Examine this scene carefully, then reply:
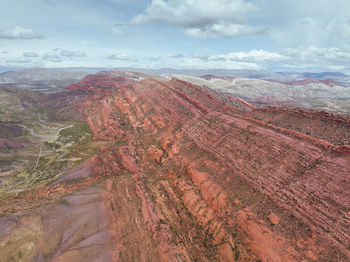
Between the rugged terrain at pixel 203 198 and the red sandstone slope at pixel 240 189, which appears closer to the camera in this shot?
the red sandstone slope at pixel 240 189

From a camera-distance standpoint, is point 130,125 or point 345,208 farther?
point 130,125

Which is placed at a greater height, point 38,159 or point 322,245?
point 322,245

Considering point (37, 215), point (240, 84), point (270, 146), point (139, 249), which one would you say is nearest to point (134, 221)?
point (139, 249)

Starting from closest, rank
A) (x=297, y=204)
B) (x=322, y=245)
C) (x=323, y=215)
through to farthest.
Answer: (x=322, y=245) → (x=323, y=215) → (x=297, y=204)

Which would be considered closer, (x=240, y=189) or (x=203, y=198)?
(x=240, y=189)

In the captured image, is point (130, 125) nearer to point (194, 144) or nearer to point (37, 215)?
point (194, 144)

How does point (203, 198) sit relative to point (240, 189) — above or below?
below

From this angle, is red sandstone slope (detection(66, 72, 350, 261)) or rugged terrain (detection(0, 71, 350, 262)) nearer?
red sandstone slope (detection(66, 72, 350, 261))

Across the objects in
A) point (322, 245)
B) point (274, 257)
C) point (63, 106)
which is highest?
point (322, 245)
